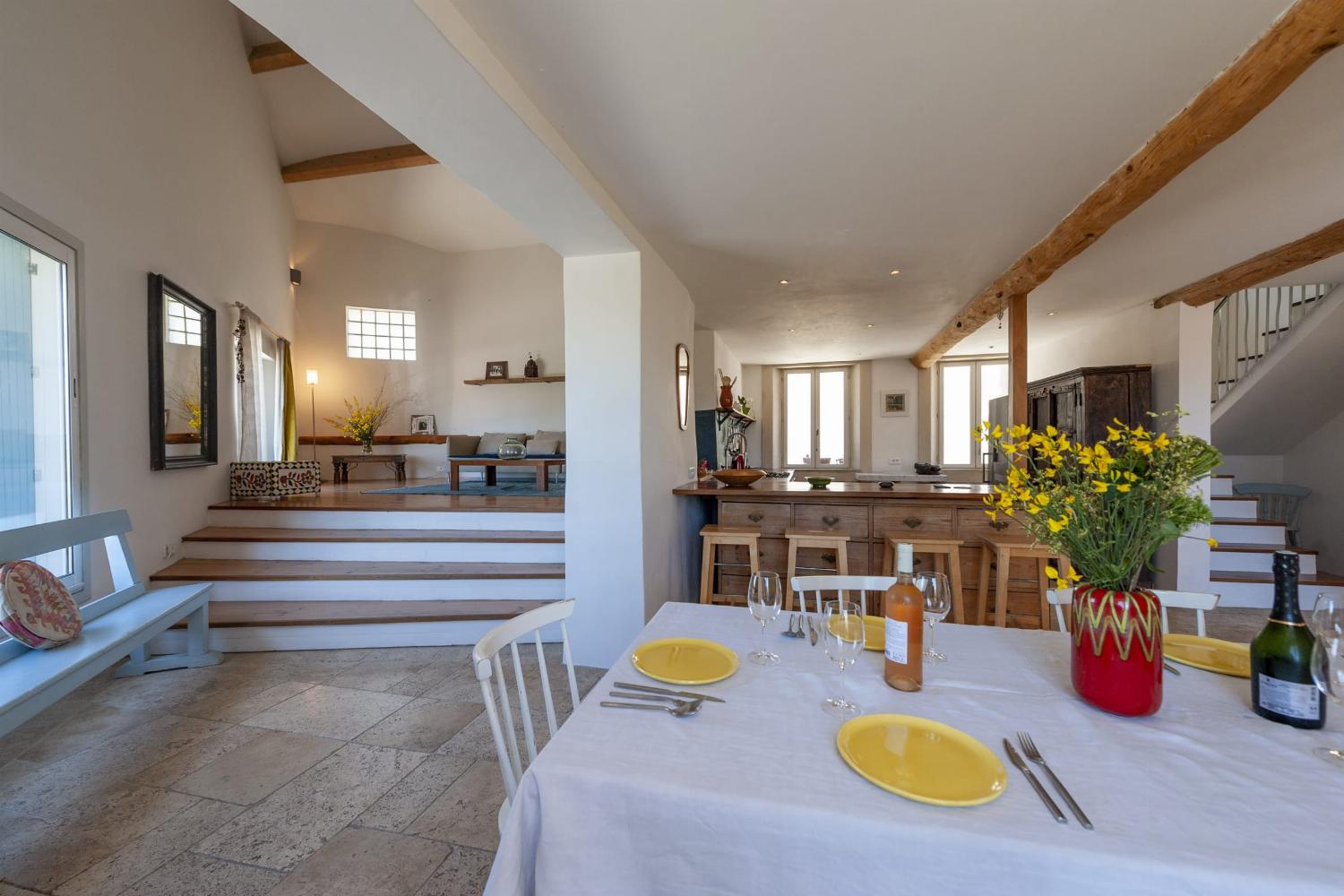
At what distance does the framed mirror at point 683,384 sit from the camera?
12.8 feet

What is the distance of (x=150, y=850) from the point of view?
162 centimetres

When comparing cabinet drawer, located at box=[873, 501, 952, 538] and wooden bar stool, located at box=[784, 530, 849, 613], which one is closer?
wooden bar stool, located at box=[784, 530, 849, 613]

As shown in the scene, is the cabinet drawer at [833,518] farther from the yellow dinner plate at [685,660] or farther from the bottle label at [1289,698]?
the bottle label at [1289,698]

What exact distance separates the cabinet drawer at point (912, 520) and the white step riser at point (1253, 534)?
9.84ft

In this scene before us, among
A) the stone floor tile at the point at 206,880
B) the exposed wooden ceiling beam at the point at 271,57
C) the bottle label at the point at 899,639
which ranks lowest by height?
the stone floor tile at the point at 206,880

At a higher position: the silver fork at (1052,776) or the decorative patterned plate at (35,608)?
the silver fork at (1052,776)

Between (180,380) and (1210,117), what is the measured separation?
230 inches

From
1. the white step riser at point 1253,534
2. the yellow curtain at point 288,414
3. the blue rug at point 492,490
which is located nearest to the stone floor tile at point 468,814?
the blue rug at point 492,490

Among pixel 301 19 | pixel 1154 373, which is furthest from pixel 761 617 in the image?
pixel 1154 373

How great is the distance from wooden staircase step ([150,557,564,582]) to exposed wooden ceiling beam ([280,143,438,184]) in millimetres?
4518

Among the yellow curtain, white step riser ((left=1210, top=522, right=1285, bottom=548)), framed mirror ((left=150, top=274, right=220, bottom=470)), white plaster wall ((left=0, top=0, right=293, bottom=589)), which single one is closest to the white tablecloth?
white plaster wall ((left=0, top=0, right=293, bottom=589))

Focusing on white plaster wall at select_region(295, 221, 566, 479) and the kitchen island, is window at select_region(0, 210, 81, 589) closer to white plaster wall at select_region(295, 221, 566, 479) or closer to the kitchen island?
the kitchen island

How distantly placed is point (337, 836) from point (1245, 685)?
2.47 metres

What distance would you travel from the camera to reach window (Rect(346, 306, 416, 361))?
731 centimetres
